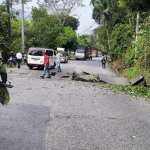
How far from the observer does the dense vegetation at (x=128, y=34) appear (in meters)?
15.7

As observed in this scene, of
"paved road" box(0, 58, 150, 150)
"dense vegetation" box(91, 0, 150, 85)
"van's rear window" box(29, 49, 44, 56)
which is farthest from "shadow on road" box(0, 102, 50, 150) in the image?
"van's rear window" box(29, 49, 44, 56)

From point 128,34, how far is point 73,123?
2498 centimetres

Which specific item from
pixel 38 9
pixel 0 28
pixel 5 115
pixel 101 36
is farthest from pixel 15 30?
pixel 5 115

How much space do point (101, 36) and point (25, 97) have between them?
37756mm

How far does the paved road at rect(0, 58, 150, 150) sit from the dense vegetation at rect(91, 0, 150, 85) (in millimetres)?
6005

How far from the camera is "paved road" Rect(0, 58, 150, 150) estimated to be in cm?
471

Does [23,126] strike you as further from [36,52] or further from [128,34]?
[128,34]

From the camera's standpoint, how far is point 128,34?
2938cm

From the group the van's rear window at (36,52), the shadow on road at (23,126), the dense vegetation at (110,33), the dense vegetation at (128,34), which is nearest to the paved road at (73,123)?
the shadow on road at (23,126)

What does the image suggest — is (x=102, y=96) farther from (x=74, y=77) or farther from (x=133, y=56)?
(x=133, y=56)

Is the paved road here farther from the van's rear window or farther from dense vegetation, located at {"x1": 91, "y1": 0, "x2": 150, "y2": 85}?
the van's rear window

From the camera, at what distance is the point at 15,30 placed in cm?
3528

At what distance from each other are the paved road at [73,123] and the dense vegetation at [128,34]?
600 cm

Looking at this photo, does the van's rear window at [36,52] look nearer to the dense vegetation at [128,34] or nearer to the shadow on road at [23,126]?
the dense vegetation at [128,34]
